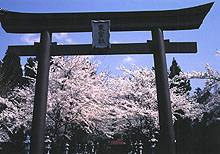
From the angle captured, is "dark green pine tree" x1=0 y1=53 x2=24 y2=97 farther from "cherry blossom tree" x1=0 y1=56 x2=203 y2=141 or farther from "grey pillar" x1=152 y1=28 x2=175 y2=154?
"grey pillar" x1=152 y1=28 x2=175 y2=154

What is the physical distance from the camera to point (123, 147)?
93.7 feet

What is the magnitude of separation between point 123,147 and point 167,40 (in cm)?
1999

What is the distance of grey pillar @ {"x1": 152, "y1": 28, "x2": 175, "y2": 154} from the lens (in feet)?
28.4

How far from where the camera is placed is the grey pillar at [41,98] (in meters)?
8.86

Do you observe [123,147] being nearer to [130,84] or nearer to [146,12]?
[130,84]

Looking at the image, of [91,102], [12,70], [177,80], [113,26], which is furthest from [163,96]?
[12,70]

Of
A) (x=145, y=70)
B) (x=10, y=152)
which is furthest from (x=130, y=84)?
(x=10, y=152)

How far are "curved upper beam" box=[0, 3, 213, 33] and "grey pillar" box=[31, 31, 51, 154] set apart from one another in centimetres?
44

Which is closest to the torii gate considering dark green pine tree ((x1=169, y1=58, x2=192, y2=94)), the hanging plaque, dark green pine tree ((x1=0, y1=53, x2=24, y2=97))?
the hanging plaque

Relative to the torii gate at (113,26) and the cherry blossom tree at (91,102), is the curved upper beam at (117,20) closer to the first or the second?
the torii gate at (113,26)

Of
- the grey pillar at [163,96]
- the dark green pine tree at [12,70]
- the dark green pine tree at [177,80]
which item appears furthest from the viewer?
the dark green pine tree at [12,70]

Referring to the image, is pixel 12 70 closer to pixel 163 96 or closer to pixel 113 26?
pixel 113 26

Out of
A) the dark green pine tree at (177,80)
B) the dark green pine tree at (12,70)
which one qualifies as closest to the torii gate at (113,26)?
the dark green pine tree at (177,80)

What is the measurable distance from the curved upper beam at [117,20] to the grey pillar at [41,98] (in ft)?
1.44
